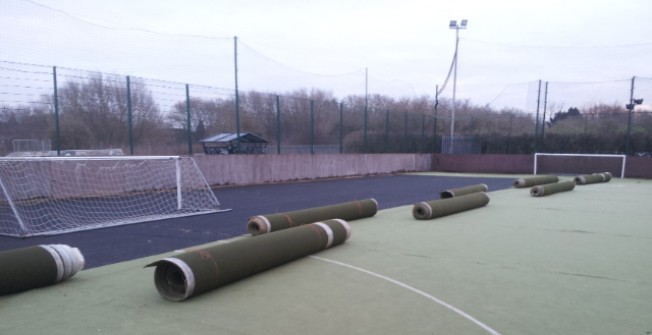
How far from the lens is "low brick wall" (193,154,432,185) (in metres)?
16.5

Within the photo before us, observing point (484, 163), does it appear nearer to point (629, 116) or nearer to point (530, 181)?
point (629, 116)

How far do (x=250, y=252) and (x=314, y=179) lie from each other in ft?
51.7

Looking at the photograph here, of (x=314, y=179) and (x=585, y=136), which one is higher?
(x=585, y=136)

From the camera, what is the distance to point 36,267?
461 centimetres

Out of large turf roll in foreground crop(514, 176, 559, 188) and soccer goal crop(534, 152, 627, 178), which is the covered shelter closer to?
large turf roll in foreground crop(514, 176, 559, 188)

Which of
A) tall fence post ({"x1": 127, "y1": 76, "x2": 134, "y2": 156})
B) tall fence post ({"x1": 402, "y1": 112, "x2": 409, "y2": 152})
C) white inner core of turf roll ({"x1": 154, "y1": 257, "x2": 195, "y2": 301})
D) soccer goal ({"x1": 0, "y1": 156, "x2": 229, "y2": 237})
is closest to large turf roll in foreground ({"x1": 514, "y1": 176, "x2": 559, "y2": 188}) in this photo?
soccer goal ({"x1": 0, "y1": 156, "x2": 229, "y2": 237})

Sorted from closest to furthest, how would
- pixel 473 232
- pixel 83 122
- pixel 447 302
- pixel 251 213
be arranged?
pixel 447 302 < pixel 473 232 < pixel 251 213 < pixel 83 122

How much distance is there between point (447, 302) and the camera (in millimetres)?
4246

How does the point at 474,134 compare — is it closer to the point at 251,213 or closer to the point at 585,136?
the point at 585,136

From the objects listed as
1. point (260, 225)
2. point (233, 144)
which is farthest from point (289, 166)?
point (260, 225)

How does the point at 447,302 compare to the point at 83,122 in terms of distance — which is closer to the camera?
the point at 447,302

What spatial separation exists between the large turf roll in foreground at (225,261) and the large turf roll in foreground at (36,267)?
1.26m

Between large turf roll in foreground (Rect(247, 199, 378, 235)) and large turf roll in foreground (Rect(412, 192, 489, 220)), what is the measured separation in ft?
3.22

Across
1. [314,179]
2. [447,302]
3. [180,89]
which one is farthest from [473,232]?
[314,179]
